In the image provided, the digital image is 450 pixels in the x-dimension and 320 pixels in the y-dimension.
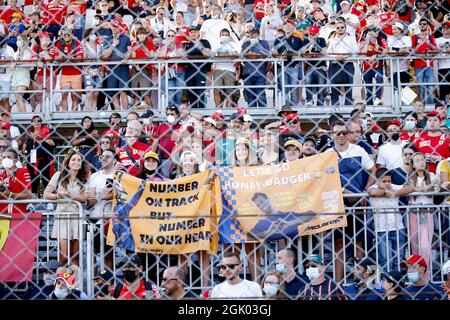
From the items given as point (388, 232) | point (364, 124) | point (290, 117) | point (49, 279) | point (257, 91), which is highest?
point (257, 91)

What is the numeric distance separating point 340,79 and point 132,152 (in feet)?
7.58

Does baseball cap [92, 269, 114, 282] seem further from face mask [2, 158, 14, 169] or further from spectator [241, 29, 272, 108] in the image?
spectator [241, 29, 272, 108]

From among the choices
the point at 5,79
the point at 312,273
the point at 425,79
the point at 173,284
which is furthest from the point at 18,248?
the point at 425,79

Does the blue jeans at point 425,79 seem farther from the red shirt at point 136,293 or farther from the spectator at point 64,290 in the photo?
the spectator at point 64,290

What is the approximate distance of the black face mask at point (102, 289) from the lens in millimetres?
6975

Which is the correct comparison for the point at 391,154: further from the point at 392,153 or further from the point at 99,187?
the point at 99,187

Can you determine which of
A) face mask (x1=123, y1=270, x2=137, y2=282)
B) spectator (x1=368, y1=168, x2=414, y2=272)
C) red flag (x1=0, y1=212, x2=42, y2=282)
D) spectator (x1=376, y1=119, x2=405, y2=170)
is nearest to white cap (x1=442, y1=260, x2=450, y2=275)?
spectator (x1=368, y1=168, x2=414, y2=272)

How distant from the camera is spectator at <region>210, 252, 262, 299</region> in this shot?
6.03 meters

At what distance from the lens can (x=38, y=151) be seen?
24.9ft

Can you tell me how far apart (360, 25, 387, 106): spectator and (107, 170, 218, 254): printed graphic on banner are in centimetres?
144

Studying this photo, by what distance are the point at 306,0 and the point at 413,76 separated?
160cm

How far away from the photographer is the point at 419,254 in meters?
7.59
